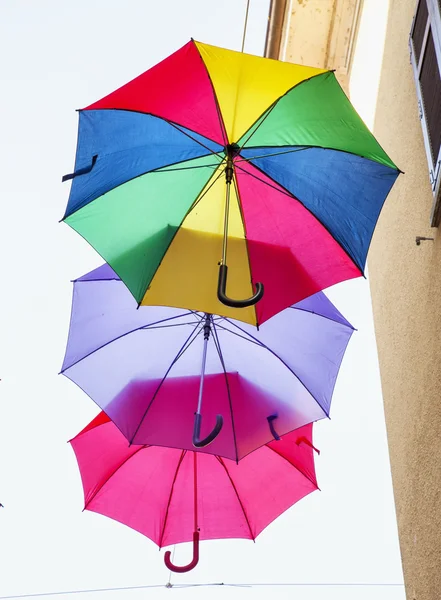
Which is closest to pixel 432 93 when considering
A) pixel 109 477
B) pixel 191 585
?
pixel 109 477

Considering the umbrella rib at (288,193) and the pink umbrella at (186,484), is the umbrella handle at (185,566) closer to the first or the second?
the pink umbrella at (186,484)

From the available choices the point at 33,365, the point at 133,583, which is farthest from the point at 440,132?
the point at 133,583

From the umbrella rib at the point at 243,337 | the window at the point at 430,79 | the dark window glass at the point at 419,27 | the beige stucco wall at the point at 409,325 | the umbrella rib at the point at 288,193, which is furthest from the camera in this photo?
the umbrella rib at the point at 243,337

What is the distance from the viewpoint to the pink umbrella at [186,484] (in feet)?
14.6

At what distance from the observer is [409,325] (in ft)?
12.5

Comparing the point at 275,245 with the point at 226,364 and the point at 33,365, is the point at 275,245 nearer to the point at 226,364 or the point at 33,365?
the point at 226,364

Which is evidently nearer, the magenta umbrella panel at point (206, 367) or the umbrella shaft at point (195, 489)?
the magenta umbrella panel at point (206, 367)

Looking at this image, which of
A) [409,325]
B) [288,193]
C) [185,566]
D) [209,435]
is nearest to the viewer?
[209,435]

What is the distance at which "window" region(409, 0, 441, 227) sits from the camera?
329cm

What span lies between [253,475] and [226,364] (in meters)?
0.78

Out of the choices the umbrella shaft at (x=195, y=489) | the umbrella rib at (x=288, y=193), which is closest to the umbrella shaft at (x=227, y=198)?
the umbrella rib at (x=288, y=193)

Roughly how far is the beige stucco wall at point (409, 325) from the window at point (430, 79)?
17 cm

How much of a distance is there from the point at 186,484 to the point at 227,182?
2083 millimetres

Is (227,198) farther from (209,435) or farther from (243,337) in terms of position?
(243,337)
